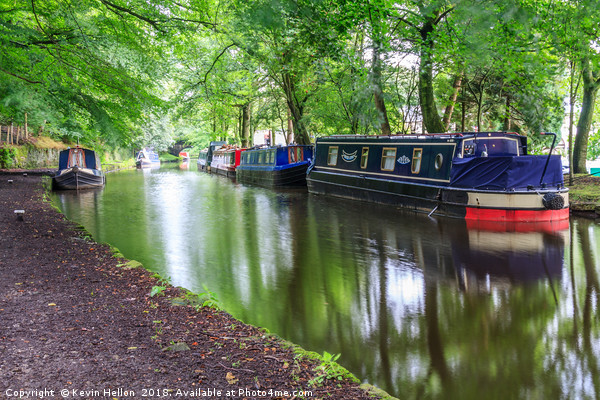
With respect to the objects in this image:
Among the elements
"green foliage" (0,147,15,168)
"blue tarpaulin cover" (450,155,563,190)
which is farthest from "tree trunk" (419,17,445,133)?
"green foliage" (0,147,15,168)

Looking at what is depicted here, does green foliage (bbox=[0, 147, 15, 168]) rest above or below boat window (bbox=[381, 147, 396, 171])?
above

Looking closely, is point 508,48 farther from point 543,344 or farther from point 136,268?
point 136,268

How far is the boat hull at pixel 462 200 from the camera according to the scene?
44.9 feet

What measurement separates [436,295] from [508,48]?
19.7 ft

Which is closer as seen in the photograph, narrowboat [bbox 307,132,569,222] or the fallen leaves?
the fallen leaves

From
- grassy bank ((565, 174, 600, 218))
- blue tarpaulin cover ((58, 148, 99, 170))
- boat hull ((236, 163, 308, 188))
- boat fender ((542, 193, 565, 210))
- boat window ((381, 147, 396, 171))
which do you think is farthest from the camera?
boat hull ((236, 163, 308, 188))

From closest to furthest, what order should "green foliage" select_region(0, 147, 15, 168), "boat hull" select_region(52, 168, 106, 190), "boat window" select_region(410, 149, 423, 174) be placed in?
1. "boat window" select_region(410, 149, 423, 174)
2. "boat hull" select_region(52, 168, 106, 190)
3. "green foliage" select_region(0, 147, 15, 168)

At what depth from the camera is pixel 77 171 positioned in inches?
969

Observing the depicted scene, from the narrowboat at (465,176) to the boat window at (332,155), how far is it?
6.60ft

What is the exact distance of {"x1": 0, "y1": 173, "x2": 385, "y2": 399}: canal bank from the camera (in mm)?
3416

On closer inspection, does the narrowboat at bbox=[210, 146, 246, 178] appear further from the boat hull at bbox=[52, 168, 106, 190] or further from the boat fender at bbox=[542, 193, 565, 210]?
the boat fender at bbox=[542, 193, 565, 210]

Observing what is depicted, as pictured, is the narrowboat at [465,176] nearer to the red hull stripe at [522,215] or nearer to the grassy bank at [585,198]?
the red hull stripe at [522,215]

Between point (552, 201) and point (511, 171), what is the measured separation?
55.2 inches

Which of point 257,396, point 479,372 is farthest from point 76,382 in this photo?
point 479,372
